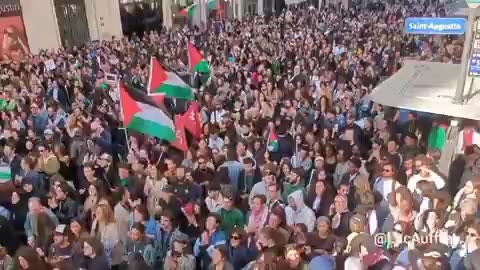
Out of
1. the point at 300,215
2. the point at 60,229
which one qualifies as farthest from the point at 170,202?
the point at 300,215

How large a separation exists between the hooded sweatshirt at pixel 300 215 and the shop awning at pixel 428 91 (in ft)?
6.72

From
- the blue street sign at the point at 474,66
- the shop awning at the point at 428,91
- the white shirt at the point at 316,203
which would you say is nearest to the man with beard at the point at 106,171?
the white shirt at the point at 316,203

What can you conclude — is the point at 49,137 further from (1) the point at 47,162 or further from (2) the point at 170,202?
(2) the point at 170,202

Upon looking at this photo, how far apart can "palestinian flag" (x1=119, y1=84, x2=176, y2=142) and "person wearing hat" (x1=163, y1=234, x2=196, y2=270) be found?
2938mm

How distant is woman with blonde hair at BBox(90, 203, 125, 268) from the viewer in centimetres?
543

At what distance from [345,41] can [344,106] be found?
8.03 metres

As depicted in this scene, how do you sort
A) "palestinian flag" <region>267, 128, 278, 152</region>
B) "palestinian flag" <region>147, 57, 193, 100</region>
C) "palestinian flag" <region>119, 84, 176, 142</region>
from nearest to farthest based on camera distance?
"palestinian flag" <region>267, 128, 278, 152</region>, "palestinian flag" <region>119, 84, 176, 142</region>, "palestinian flag" <region>147, 57, 193, 100</region>

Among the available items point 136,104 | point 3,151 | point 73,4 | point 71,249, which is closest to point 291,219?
point 71,249

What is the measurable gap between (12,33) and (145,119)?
15.9 m

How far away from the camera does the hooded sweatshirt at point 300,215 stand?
213 inches

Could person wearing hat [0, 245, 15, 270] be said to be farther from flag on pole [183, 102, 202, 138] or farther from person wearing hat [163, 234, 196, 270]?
flag on pole [183, 102, 202, 138]

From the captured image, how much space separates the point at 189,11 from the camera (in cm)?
2780

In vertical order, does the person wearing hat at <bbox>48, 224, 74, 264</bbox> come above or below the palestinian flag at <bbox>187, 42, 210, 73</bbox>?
below

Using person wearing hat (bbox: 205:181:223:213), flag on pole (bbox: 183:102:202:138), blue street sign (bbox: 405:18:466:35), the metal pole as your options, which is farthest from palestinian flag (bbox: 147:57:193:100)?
the metal pole
